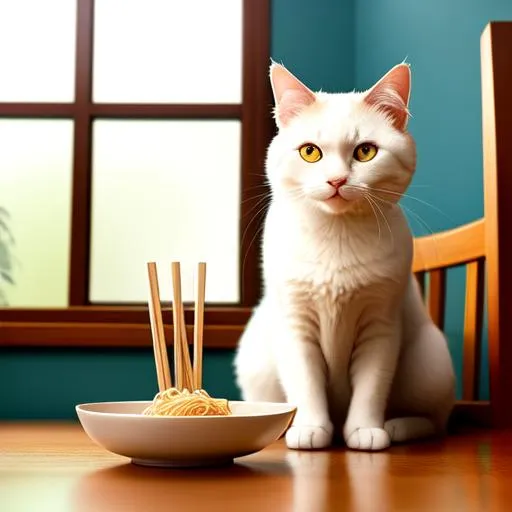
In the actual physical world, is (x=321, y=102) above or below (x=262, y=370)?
above

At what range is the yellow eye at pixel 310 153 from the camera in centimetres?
104

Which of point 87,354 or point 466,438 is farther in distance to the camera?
point 87,354

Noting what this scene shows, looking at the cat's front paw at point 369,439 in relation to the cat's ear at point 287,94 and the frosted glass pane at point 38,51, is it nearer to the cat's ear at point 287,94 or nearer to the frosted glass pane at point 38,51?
the cat's ear at point 287,94

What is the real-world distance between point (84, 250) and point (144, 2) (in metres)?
0.78

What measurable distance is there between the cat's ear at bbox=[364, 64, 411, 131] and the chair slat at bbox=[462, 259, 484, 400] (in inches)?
17.9

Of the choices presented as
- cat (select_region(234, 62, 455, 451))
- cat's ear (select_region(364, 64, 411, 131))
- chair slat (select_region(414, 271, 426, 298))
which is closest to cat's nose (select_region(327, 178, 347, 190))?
cat (select_region(234, 62, 455, 451))

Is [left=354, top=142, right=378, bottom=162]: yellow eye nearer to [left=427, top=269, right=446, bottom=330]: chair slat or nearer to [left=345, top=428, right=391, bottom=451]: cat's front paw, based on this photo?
[left=345, top=428, right=391, bottom=451]: cat's front paw

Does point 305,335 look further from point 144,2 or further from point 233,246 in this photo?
point 144,2

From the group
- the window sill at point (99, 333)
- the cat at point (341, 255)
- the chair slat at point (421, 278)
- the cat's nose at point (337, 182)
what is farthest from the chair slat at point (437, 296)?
the cat's nose at point (337, 182)

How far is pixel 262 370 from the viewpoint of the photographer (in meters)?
1.22

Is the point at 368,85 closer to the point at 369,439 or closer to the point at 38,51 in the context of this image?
the point at 38,51

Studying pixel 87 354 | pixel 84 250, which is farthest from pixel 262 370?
pixel 84 250

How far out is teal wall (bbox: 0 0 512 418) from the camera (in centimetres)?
169

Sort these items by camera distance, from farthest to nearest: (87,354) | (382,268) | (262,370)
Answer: (87,354) → (262,370) → (382,268)
